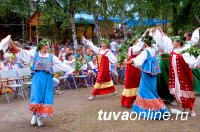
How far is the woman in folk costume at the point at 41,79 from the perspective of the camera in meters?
6.82

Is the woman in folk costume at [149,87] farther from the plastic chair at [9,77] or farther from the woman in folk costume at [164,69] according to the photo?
the plastic chair at [9,77]

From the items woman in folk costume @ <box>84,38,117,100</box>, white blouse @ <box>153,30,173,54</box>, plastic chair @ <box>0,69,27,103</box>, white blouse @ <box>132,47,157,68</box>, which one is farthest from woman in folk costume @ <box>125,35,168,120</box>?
plastic chair @ <box>0,69,27,103</box>

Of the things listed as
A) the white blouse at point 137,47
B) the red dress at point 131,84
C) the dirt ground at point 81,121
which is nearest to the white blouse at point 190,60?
the white blouse at point 137,47

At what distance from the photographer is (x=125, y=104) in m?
8.40

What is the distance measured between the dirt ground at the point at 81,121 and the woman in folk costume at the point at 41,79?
335 millimetres

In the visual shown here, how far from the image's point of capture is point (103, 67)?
9.73 meters

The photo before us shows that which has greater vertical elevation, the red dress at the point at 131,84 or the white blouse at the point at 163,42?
the white blouse at the point at 163,42

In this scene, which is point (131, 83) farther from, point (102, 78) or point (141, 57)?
point (102, 78)

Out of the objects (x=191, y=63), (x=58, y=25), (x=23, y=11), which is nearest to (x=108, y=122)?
(x=191, y=63)

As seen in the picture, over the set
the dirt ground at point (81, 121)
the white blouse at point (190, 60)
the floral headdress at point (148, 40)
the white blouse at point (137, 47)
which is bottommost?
the dirt ground at point (81, 121)

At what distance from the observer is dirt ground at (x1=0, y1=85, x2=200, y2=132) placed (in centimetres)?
661

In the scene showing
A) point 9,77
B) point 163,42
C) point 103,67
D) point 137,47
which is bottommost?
point 9,77

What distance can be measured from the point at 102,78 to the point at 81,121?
9.02 feet

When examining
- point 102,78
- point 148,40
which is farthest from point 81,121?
point 102,78
